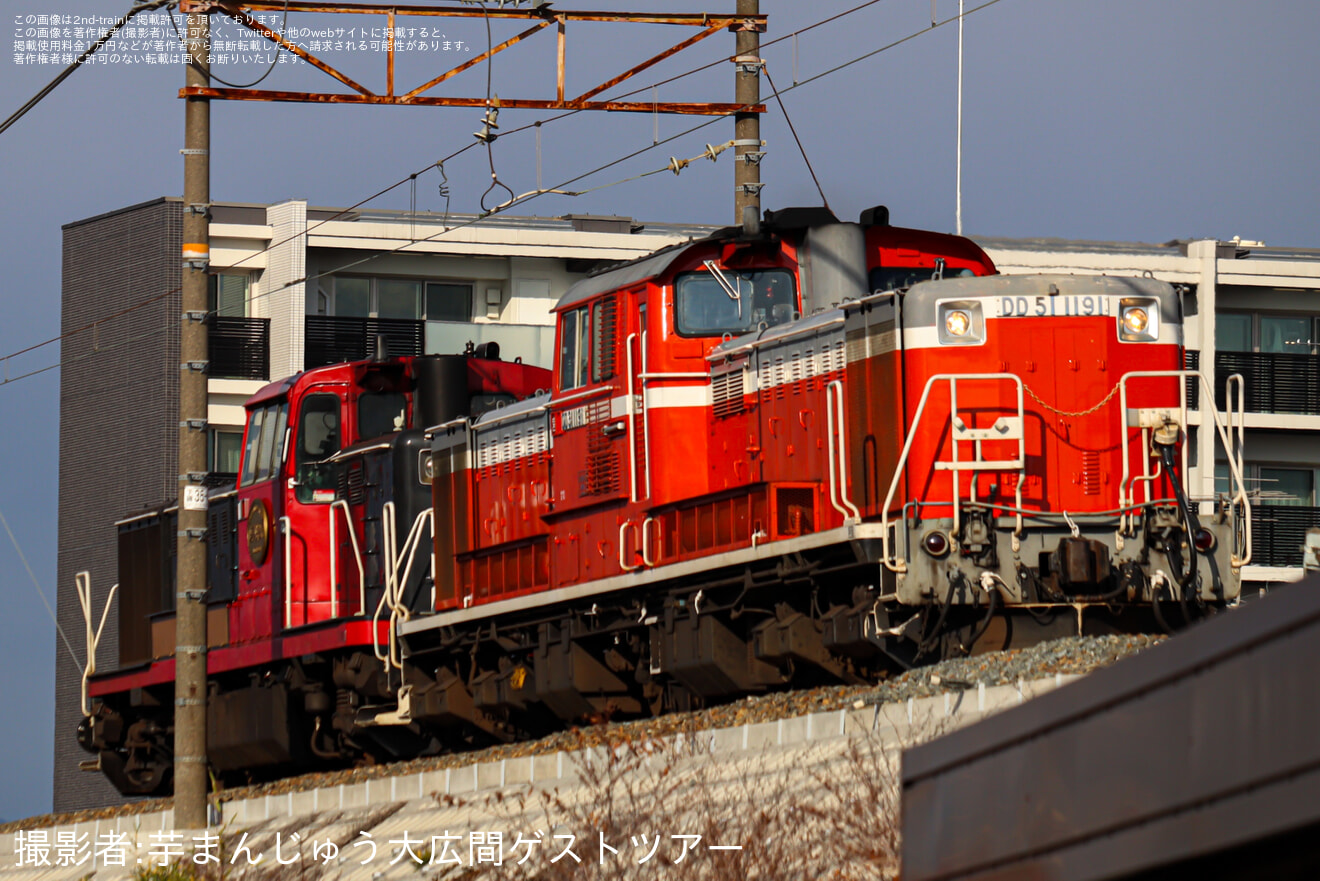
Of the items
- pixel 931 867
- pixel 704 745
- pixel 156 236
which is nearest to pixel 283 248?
pixel 156 236

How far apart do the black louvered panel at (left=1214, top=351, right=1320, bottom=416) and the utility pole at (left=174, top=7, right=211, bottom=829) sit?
2687 centimetres

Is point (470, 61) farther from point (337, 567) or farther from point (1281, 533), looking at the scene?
point (1281, 533)

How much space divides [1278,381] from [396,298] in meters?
17.4

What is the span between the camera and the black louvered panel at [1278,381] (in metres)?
36.9

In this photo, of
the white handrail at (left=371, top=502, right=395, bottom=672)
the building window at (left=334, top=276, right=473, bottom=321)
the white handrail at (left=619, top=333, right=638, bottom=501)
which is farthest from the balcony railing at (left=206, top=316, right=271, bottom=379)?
the white handrail at (left=619, top=333, right=638, bottom=501)

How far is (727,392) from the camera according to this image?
13.9m

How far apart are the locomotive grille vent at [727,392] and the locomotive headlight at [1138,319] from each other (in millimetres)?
2815

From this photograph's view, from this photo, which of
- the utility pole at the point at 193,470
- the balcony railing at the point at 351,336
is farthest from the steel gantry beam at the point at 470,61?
the balcony railing at the point at 351,336

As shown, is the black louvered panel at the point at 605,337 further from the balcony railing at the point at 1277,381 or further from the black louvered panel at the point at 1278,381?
the black louvered panel at the point at 1278,381

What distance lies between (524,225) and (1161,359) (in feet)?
74.1

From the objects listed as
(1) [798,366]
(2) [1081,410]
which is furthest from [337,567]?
(2) [1081,410]

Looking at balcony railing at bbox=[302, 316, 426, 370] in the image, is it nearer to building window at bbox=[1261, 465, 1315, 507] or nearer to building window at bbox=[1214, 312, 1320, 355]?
building window at bbox=[1214, 312, 1320, 355]

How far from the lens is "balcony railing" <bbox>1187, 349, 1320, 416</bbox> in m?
36.9

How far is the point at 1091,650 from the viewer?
1098cm
